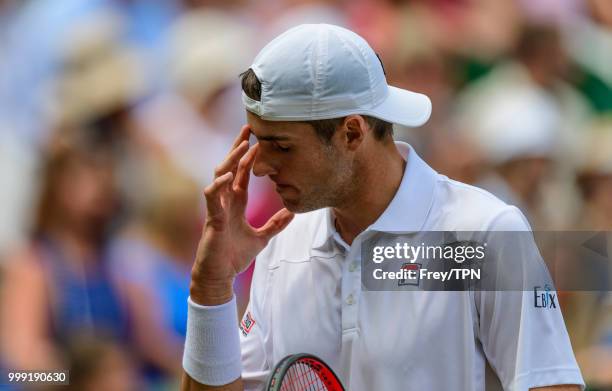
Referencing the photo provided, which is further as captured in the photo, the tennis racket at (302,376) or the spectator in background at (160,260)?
the spectator in background at (160,260)

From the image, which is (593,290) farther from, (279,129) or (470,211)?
(279,129)

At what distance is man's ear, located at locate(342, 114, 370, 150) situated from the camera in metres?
1.72

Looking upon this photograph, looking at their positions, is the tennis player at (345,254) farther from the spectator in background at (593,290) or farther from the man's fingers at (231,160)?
the spectator in background at (593,290)

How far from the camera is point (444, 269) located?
1.77m

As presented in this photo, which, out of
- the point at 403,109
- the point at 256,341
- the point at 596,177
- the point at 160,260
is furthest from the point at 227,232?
the point at 596,177

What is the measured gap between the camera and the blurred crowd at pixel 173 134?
2.62 metres

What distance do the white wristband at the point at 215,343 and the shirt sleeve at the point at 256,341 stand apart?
62 mm

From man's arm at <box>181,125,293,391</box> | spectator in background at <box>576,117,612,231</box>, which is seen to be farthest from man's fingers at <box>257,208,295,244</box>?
spectator in background at <box>576,117,612,231</box>

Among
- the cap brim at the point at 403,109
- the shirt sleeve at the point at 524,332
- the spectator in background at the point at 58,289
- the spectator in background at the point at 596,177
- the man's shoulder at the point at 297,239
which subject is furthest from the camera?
the spectator in background at the point at 596,177

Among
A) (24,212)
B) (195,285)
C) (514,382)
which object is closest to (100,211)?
(24,212)

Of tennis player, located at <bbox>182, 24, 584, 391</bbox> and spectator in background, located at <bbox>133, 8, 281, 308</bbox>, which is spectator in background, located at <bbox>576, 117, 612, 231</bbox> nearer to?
spectator in background, located at <bbox>133, 8, 281, 308</bbox>

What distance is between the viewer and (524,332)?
1.62 metres

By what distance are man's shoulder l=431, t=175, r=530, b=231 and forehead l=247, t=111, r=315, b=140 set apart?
243mm

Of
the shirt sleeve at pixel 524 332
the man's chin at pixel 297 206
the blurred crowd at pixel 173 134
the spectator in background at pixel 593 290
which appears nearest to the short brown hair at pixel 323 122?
the man's chin at pixel 297 206
